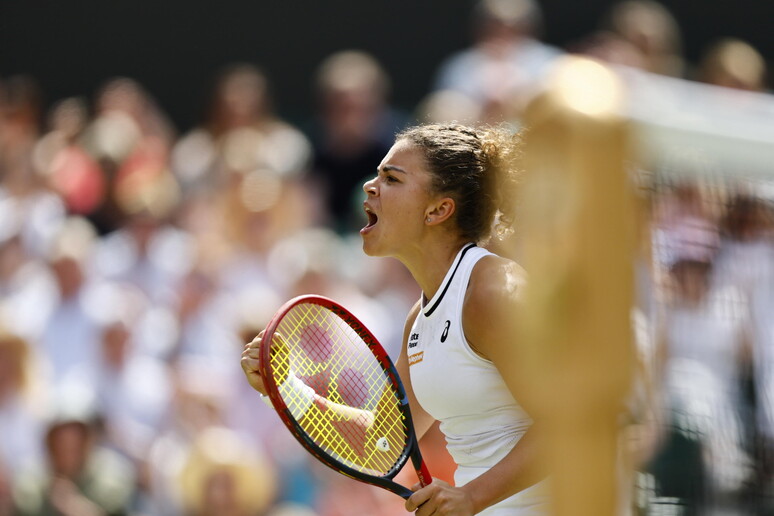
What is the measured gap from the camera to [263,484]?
5.89 meters

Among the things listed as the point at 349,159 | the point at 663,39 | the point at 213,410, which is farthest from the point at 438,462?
the point at 663,39

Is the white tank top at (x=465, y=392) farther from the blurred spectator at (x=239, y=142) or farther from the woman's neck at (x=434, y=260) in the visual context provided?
the blurred spectator at (x=239, y=142)

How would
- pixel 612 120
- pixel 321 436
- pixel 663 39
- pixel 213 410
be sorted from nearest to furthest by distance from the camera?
1. pixel 612 120
2. pixel 321 436
3. pixel 213 410
4. pixel 663 39

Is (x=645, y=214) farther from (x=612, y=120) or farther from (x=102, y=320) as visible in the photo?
(x=102, y=320)

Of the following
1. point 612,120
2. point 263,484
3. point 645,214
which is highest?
point 612,120

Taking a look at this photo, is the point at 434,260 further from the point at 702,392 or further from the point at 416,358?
the point at 702,392

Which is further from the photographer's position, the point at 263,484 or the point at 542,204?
the point at 263,484

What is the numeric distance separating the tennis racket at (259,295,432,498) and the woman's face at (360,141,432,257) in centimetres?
22

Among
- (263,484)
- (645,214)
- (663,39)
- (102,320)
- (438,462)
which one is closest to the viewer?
(645,214)

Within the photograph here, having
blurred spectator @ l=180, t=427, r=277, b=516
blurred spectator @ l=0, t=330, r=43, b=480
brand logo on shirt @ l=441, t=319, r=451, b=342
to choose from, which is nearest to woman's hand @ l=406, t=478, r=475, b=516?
brand logo on shirt @ l=441, t=319, r=451, b=342

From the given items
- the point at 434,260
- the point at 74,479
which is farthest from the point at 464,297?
the point at 74,479

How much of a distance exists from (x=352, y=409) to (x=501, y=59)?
4.62 metres

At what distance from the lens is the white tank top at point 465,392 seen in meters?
3.09

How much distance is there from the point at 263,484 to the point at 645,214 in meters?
3.95
